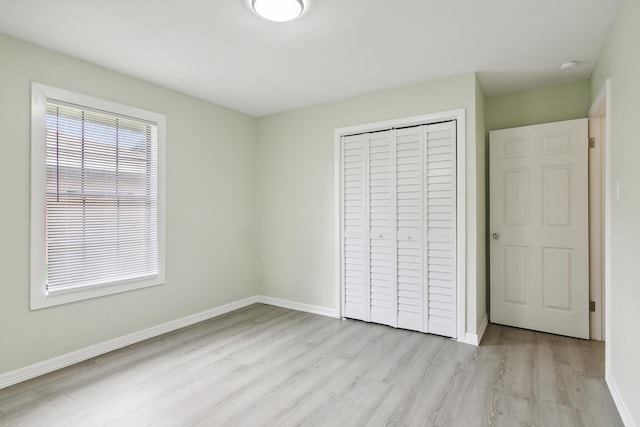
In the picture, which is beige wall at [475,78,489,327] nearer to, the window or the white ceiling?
the white ceiling

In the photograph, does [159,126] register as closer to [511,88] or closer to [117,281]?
[117,281]

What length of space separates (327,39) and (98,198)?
2.38m

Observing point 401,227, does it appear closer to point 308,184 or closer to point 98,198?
point 308,184

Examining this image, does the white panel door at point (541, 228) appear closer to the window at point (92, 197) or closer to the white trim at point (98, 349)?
the white trim at point (98, 349)

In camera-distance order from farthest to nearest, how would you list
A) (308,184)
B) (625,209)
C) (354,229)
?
(308,184) → (354,229) → (625,209)

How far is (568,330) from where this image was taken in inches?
129

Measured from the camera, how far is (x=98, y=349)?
2.91m

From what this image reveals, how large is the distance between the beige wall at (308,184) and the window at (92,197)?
146 centimetres

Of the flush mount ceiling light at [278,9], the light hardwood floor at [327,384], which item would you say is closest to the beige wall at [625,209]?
the light hardwood floor at [327,384]

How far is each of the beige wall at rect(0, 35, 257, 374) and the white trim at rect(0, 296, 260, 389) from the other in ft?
0.15

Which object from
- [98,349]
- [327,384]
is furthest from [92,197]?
[327,384]

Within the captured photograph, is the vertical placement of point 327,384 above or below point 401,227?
below

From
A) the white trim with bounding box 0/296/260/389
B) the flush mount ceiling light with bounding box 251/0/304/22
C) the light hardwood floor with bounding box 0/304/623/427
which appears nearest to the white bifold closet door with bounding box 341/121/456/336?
the light hardwood floor with bounding box 0/304/623/427

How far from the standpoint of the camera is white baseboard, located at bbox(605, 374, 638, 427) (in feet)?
6.17
